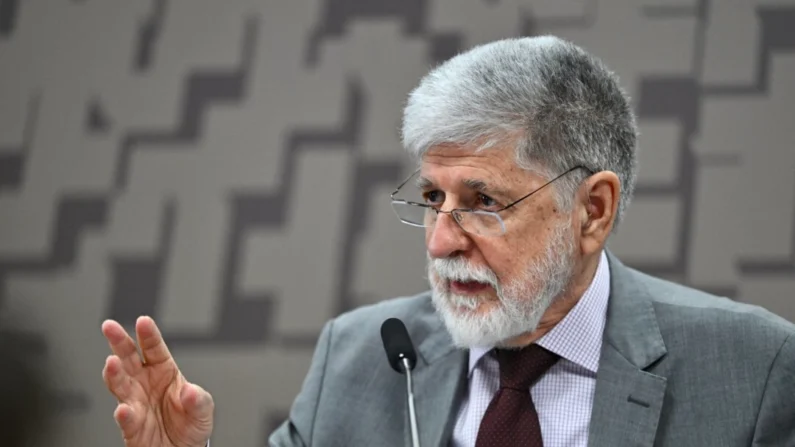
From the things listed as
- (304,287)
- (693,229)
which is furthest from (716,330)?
(304,287)

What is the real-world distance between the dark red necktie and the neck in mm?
21

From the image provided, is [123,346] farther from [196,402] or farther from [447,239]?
[447,239]

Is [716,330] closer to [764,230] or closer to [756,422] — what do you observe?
[756,422]

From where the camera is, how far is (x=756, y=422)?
1.83 m

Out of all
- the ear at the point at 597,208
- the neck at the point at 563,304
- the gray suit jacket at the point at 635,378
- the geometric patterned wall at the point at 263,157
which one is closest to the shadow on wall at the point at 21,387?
the geometric patterned wall at the point at 263,157

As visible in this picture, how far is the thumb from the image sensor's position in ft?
5.71

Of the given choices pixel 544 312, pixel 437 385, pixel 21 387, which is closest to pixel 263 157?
pixel 21 387

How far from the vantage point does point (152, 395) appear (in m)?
1.79

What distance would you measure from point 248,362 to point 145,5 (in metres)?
1.22

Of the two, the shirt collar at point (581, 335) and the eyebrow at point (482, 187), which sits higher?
the eyebrow at point (482, 187)

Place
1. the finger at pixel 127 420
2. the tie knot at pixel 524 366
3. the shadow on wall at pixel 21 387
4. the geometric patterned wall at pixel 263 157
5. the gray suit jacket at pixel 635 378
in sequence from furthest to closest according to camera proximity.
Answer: the shadow on wall at pixel 21 387, the geometric patterned wall at pixel 263 157, the tie knot at pixel 524 366, the gray suit jacket at pixel 635 378, the finger at pixel 127 420

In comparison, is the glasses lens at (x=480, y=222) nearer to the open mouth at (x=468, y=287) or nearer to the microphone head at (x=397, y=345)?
the open mouth at (x=468, y=287)

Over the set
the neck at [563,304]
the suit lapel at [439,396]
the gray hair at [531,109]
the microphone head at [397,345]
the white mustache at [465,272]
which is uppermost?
the gray hair at [531,109]

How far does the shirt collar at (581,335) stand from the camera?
6.46 ft
